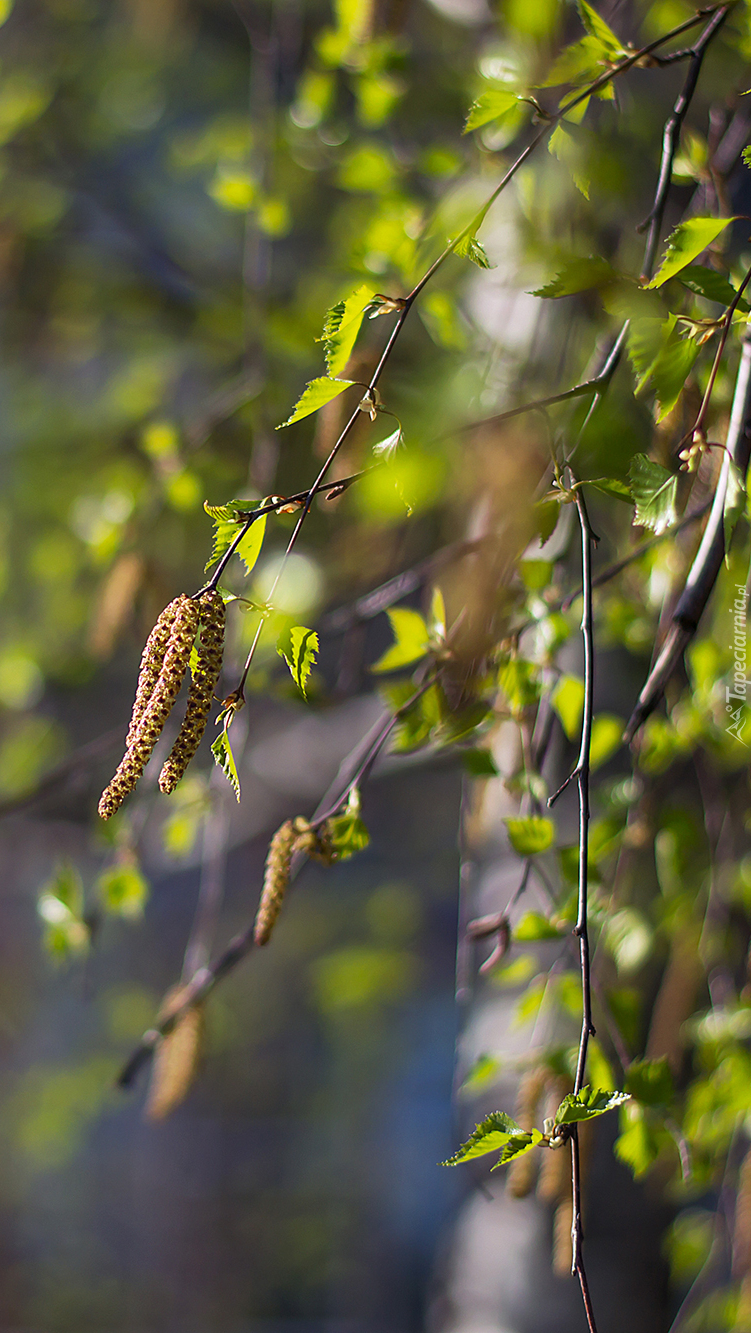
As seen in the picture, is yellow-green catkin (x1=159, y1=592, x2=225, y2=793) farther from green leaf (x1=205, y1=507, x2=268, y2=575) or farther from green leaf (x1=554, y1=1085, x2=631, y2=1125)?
green leaf (x1=554, y1=1085, x2=631, y2=1125)

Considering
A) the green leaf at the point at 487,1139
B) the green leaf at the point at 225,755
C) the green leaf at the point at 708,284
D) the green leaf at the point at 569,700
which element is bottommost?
A: the green leaf at the point at 487,1139

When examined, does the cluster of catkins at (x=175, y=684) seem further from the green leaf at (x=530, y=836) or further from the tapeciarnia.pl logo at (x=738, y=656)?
the tapeciarnia.pl logo at (x=738, y=656)

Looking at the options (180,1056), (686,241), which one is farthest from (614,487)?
(180,1056)

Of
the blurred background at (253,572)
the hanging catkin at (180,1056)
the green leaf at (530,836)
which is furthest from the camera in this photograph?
the blurred background at (253,572)

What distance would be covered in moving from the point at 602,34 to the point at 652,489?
0.86 ft

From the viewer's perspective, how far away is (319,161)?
1315mm

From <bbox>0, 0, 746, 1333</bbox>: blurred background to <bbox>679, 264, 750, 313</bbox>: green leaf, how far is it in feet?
0.33

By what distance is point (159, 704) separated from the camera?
16.9 inches

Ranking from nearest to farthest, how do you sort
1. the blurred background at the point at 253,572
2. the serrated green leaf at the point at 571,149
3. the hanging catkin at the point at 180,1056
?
1. the serrated green leaf at the point at 571,149
2. the hanging catkin at the point at 180,1056
3. the blurred background at the point at 253,572

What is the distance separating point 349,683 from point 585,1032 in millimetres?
609

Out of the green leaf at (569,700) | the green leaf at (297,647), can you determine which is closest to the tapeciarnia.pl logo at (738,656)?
the green leaf at (569,700)

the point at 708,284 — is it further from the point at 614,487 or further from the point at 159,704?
the point at 159,704

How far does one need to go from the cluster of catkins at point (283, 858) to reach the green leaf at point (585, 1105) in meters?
0.18

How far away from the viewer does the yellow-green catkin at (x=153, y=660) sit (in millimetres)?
431
